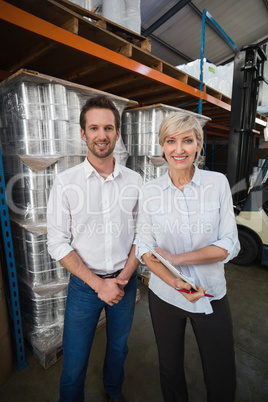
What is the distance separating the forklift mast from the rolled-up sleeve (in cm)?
371

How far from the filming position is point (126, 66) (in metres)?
2.31

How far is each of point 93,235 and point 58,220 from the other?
0.81 ft

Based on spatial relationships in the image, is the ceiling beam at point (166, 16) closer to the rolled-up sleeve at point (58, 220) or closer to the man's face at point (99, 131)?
the man's face at point (99, 131)

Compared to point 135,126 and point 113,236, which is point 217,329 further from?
point 135,126

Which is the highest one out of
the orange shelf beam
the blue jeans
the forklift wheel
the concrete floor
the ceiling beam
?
the ceiling beam

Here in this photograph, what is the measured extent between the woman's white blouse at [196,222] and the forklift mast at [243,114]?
3.30m

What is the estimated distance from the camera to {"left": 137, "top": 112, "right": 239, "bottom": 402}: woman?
1.25 metres

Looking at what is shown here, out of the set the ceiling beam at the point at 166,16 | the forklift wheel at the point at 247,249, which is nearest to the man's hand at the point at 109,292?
the forklift wheel at the point at 247,249

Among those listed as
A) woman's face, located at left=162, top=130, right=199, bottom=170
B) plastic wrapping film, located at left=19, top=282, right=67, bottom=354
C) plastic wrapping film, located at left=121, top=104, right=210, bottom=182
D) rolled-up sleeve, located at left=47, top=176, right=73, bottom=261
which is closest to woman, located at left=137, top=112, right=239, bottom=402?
woman's face, located at left=162, top=130, right=199, bottom=170

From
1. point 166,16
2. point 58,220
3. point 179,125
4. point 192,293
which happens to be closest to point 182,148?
point 179,125

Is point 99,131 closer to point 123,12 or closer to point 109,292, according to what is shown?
point 109,292

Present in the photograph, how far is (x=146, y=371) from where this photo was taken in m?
2.09

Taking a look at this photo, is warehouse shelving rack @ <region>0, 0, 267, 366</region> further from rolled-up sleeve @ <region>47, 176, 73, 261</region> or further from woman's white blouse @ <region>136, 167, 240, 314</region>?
woman's white blouse @ <region>136, 167, 240, 314</region>

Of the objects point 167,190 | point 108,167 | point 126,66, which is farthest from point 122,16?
point 167,190
